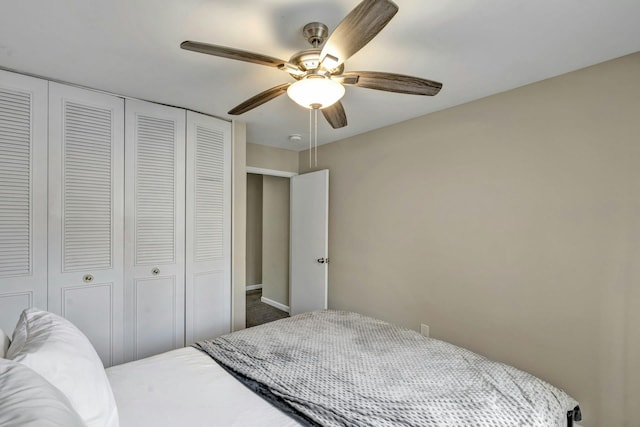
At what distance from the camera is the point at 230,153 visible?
3.06 m

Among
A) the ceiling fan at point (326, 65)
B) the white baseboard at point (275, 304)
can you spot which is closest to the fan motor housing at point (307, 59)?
the ceiling fan at point (326, 65)

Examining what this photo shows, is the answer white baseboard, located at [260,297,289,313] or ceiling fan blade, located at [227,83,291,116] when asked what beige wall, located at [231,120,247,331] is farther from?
white baseboard, located at [260,297,289,313]

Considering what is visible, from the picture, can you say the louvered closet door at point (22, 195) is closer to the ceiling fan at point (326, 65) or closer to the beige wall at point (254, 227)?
the ceiling fan at point (326, 65)

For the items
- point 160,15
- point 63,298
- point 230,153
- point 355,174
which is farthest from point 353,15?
point 63,298

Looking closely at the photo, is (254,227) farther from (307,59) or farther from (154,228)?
(307,59)

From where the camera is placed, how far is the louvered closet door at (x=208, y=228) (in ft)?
9.14

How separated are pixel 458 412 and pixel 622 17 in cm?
198

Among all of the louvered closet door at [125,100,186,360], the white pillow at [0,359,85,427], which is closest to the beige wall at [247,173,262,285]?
the louvered closet door at [125,100,186,360]

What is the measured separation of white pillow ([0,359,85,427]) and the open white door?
304 cm

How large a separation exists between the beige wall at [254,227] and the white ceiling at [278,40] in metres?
3.57

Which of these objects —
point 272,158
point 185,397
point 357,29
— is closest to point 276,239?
point 272,158

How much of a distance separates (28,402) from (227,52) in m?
1.31

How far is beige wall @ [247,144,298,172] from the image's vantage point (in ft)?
12.5

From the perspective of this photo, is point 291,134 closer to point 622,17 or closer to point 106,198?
point 106,198
